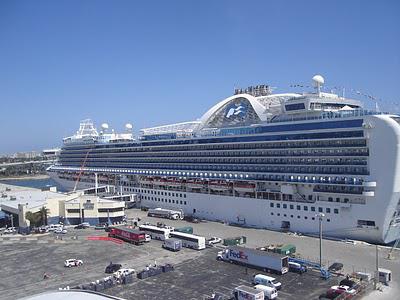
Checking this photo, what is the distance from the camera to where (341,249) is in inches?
1192

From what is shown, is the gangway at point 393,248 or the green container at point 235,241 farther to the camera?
the green container at point 235,241

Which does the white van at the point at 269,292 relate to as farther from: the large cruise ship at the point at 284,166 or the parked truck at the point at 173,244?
the parked truck at the point at 173,244

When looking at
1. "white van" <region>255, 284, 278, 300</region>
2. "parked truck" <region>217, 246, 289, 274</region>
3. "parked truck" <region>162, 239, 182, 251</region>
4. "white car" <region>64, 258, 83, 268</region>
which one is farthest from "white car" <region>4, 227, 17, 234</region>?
"white van" <region>255, 284, 278, 300</region>

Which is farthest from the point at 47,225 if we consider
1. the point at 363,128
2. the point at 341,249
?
the point at 363,128

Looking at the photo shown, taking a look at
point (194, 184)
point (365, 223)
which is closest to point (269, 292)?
point (365, 223)

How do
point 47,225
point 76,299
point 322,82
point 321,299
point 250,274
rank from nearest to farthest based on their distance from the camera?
point 76,299 < point 321,299 < point 250,274 < point 322,82 < point 47,225

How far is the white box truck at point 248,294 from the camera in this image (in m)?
21.0

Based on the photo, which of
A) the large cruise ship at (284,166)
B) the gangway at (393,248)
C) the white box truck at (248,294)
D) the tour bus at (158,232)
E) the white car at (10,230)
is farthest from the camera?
the white car at (10,230)

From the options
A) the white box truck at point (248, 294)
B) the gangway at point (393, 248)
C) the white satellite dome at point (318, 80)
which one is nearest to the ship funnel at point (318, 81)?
the white satellite dome at point (318, 80)

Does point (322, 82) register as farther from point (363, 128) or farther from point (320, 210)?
point (320, 210)

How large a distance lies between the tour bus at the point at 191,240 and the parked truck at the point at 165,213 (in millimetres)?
10165

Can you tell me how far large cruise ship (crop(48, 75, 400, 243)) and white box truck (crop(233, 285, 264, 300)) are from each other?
828cm

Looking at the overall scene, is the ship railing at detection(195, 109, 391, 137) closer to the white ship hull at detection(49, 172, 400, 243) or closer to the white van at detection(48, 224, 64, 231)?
the white ship hull at detection(49, 172, 400, 243)

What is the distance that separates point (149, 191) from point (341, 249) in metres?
27.8
